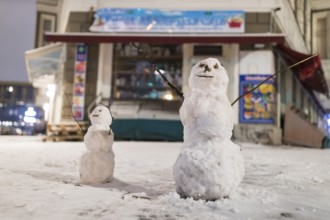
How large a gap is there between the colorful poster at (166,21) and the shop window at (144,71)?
735mm

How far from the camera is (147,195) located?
3.54 m

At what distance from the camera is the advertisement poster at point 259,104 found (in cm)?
1135

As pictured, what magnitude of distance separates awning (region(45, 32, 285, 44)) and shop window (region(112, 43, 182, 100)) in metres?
0.89

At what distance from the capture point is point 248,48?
38.3 feet

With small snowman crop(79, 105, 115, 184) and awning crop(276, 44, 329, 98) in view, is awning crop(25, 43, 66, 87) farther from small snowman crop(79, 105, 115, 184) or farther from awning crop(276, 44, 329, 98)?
small snowman crop(79, 105, 115, 184)

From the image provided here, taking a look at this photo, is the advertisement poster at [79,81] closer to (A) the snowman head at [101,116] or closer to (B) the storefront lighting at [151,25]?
(B) the storefront lighting at [151,25]

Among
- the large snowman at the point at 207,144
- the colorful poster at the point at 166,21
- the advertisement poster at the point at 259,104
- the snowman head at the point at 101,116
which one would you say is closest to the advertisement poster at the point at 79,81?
the colorful poster at the point at 166,21

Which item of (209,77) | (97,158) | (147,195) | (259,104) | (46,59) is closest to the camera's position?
(209,77)

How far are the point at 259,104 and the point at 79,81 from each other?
19.6 ft

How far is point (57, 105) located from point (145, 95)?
322 cm

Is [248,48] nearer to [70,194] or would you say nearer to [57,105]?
Result: [57,105]

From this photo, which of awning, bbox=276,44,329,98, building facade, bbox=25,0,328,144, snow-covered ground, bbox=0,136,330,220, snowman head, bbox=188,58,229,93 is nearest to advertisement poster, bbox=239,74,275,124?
building facade, bbox=25,0,328,144

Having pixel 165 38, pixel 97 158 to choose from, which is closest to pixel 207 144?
pixel 97 158

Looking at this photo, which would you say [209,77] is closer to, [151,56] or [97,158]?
[97,158]
